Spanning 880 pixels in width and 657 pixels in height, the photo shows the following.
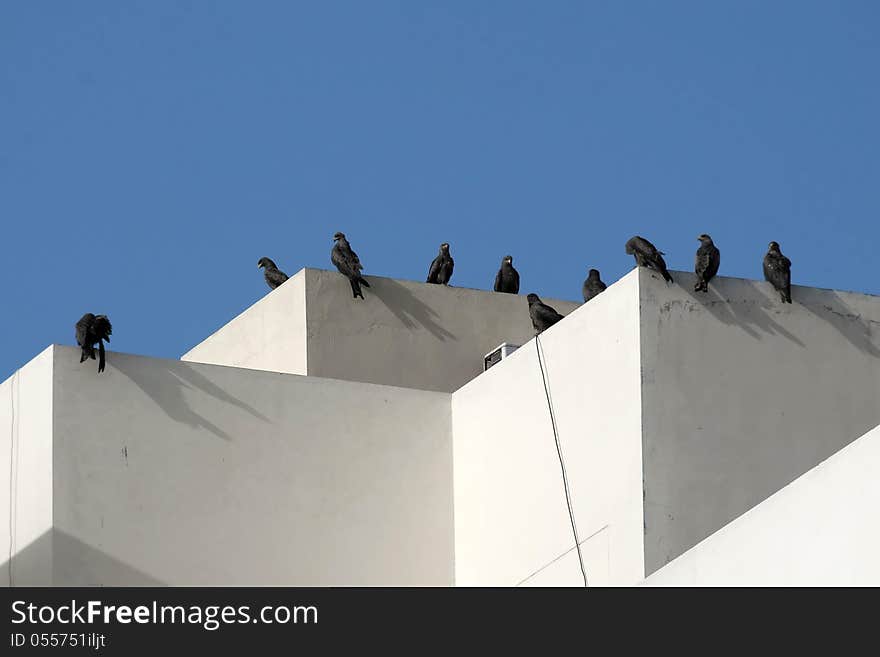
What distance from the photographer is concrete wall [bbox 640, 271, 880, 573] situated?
20109 millimetres

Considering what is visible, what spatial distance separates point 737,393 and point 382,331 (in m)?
5.30

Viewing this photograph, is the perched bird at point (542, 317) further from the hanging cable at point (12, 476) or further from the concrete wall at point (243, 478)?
the hanging cable at point (12, 476)

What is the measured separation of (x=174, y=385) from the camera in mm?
21625

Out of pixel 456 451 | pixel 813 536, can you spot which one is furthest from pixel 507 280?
pixel 813 536

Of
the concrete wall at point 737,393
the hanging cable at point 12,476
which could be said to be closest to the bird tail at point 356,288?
the hanging cable at point 12,476

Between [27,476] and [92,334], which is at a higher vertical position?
[92,334]

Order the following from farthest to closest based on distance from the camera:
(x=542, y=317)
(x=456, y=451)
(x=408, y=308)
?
(x=408, y=308), (x=542, y=317), (x=456, y=451)

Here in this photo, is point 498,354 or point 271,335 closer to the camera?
point 498,354

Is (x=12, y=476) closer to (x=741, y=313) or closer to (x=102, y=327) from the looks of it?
(x=102, y=327)

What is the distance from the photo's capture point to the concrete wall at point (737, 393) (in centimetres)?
2011

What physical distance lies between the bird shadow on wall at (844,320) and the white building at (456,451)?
0.03 m

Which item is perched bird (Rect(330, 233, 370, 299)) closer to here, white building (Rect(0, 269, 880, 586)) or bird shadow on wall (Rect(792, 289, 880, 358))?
white building (Rect(0, 269, 880, 586))
